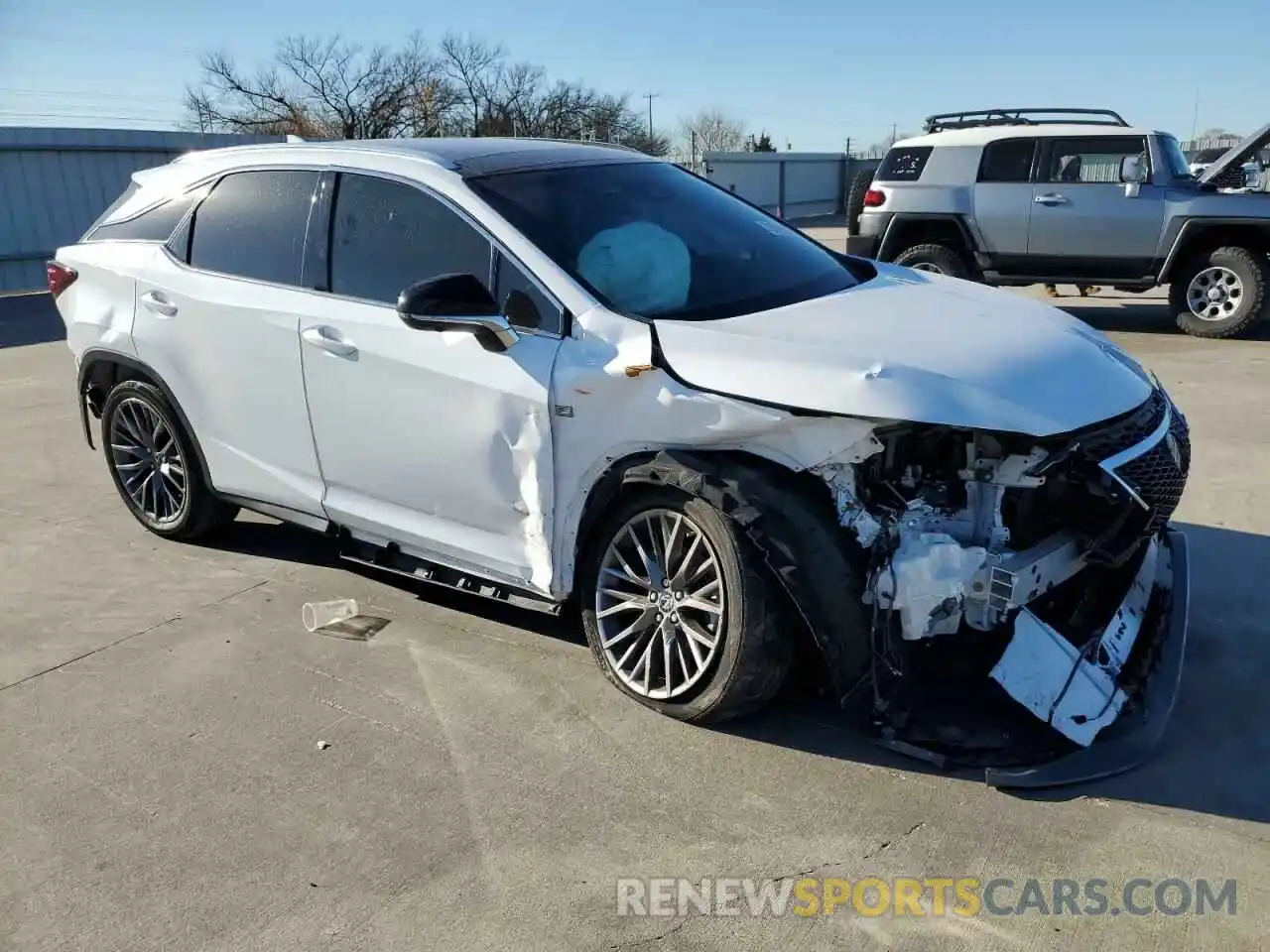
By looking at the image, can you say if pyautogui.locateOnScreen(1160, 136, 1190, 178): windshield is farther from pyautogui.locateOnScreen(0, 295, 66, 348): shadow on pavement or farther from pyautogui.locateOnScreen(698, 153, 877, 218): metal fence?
pyautogui.locateOnScreen(698, 153, 877, 218): metal fence

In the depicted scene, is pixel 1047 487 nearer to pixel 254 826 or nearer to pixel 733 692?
pixel 733 692

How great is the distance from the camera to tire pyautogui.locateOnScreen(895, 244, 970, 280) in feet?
36.6

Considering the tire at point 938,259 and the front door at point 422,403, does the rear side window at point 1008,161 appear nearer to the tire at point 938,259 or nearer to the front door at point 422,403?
the tire at point 938,259

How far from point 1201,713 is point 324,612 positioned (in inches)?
133

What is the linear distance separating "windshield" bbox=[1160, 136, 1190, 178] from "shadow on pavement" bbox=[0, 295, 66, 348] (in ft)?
40.2

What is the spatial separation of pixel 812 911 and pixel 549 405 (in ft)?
5.73

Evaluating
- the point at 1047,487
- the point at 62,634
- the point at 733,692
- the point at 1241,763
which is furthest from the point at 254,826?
the point at 1241,763

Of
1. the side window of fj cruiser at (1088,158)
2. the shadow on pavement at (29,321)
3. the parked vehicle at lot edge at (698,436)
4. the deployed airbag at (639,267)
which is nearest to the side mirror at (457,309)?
the parked vehicle at lot edge at (698,436)

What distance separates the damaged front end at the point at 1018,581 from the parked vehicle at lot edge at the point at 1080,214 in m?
7.93

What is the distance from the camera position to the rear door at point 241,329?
436cm

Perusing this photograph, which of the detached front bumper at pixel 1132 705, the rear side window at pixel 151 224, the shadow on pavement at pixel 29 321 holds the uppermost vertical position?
the rear side window at pixel 151 224

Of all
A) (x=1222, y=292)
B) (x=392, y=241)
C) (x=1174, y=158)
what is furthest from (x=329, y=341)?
(x=1174, y=158)

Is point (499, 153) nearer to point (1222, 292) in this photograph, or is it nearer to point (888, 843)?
point (888, 843)

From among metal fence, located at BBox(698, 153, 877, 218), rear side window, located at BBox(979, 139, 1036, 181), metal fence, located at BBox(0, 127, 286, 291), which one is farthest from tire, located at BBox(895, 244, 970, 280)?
metal fence, located at BBox(698, 153, 877, 218)
